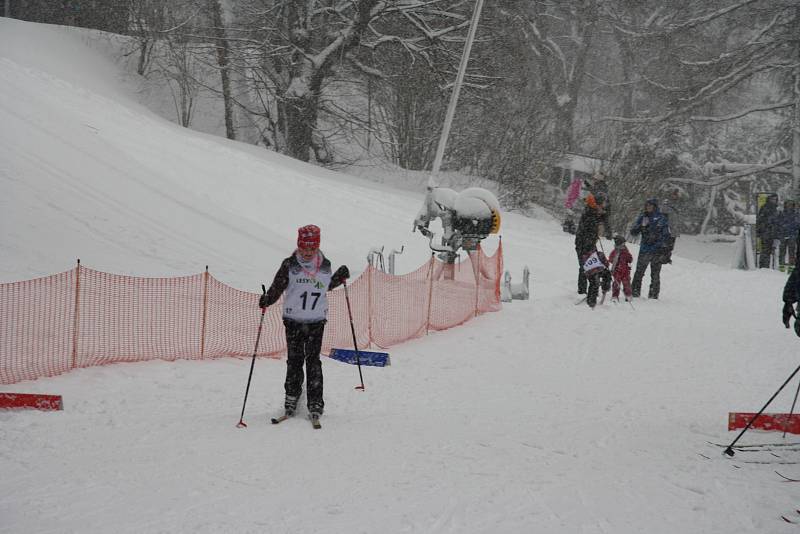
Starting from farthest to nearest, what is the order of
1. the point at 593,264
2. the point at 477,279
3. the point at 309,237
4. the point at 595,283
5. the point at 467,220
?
the point at 467,220, the point at 477,279, the point at 595,283, the point at 593,264, the point at 309,237

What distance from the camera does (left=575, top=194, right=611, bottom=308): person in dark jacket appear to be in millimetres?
12375

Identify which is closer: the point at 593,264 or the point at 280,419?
the point at 280,419

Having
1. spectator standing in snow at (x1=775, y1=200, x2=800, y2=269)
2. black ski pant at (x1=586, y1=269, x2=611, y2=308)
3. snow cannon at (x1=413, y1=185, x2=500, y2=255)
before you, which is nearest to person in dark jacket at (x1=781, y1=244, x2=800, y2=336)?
black ski pant at (x1=586, y1=269, x2=611, y2=308)

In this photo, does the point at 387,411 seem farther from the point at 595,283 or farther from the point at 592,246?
the point at 592,246

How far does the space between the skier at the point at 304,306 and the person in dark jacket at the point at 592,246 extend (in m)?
6.58

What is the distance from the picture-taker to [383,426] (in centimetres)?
670

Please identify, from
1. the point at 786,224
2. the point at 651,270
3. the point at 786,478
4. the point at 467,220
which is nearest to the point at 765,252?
the point at 786,224

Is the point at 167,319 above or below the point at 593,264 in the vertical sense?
below

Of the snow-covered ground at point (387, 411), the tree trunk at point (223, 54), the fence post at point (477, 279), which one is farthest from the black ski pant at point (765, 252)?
the tree trunk at point (223, 54)

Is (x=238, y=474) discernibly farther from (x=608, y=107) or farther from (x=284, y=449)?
(x=608, y=107)

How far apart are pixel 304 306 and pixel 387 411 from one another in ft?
4.69

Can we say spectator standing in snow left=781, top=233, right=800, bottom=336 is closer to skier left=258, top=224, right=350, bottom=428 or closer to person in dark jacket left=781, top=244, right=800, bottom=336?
person in dark jacket left=781, top=244, right=800, bottom=336

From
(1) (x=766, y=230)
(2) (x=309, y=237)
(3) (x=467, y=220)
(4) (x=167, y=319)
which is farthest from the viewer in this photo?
(1) (x=766, y=230)

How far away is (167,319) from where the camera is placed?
929cm
